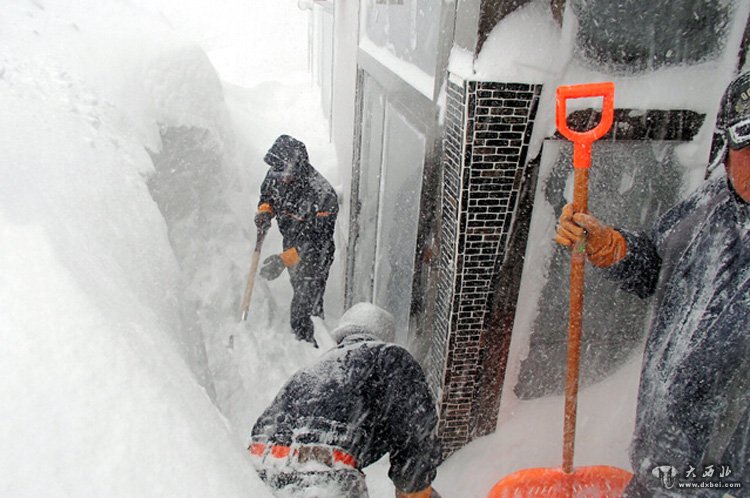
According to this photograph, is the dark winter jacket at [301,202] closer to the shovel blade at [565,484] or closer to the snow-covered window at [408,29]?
the snow-covered window at [408,29]

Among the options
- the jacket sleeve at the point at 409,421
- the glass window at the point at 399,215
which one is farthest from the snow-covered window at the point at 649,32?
the jacket sleeve at the point at 409,421

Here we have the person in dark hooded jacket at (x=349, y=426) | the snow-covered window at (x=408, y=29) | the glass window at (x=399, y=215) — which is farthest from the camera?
the glass window at (x=399, y=215)

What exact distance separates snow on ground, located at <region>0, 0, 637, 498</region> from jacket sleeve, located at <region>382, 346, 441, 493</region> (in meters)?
0.77

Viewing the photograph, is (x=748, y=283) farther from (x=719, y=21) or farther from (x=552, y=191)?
(x=719, y=21)

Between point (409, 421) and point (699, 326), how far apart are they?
133cm

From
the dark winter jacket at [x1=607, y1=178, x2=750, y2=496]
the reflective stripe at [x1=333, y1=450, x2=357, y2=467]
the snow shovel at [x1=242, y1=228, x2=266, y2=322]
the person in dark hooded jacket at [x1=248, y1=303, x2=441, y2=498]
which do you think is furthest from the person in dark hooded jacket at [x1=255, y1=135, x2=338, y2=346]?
the dark winter jacket at [x1=607, y1=178, x2=750, y2=496]

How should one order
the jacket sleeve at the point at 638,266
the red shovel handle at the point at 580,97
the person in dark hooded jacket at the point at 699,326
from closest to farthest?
1. the person in dark hooded jacket at the point at 699,326
2. the red shovel handle at the point at 580,97
3. the jacket sleeve at the point at 638,266

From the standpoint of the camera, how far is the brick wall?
2.88 metres

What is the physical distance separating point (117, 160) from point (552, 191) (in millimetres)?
3469

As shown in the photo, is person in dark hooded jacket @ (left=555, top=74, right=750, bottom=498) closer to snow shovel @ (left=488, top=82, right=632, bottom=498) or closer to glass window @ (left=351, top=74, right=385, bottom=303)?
snow shovel @ (left=488, top=82, right=632, bottom=498)

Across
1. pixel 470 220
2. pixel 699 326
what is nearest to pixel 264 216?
pixel 470 220

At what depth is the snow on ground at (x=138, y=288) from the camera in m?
1.30

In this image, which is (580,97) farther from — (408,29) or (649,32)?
(408,29)

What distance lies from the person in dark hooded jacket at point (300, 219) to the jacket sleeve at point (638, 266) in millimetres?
3587
